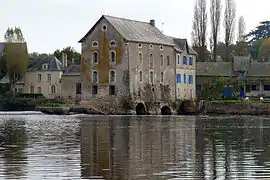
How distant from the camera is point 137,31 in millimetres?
80000

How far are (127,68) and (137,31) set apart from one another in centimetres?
615

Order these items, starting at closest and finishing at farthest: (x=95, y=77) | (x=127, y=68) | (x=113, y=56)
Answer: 1. (x=127, y=68)
2. (x=113, y=56)
3. (x=95, y=77)

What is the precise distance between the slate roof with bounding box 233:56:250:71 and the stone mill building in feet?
41.1

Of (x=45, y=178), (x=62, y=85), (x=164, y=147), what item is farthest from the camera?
(x=62, y=85)

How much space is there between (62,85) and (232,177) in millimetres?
74572

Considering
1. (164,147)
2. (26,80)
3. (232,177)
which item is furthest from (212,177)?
(26,80)

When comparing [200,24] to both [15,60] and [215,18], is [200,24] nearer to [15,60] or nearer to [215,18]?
[215,18]

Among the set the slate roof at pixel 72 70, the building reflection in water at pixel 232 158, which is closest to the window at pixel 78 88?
the slate roof at pixel 72 70

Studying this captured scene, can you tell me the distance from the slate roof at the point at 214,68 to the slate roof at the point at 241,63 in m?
1.05

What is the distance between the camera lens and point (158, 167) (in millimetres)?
19703

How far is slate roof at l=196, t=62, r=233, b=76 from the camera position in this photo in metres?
92.4

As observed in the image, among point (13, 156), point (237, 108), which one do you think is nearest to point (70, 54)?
point (237, 108)

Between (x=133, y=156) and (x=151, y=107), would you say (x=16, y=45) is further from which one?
(x=133, y=156)

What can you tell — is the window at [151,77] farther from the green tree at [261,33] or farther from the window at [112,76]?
the green tree at [261,33]
